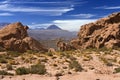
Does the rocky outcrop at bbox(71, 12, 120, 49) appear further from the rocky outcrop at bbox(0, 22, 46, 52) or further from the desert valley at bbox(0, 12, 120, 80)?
the rocky outcrop at bbox(0, 22, 46, 52)

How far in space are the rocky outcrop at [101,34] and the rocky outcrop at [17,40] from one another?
18555 mm

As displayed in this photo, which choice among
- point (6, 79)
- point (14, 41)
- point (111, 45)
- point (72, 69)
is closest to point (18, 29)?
point (14, 41)

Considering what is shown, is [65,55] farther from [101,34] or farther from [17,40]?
[101,34]

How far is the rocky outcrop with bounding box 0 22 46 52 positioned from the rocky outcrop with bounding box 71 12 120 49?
18.6 m

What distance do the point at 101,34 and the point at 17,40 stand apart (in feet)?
82.2

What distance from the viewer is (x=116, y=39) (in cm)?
6269

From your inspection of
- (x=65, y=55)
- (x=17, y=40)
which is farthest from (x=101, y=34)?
(x=65, y=55)

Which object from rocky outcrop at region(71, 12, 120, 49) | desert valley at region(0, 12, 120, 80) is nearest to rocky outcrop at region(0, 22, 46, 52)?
desert valley at region(0, 12, 120, 80)

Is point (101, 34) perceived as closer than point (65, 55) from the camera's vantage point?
No

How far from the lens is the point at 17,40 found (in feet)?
150

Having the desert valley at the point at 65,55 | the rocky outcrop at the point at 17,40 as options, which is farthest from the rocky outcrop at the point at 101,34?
the rocky outcrop at the point at 17,40

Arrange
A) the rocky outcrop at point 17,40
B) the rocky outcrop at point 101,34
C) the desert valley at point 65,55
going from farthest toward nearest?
the rocky outcrop at point 101,34, the rocky outcrop at point 17,40, the desert valley at point 65,55

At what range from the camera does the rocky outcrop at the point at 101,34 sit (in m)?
63.0

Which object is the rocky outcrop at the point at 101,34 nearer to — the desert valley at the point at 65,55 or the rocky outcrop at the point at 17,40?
the desert valley at the point at 65,55
